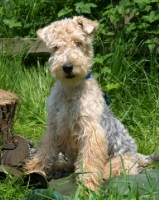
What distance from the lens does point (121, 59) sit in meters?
6.70

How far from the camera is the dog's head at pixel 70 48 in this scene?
175 inches

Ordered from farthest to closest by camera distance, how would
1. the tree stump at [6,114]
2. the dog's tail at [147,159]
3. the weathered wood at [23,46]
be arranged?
the weathered wood at [23,46], the tree stump at [6,114], the dog's tail at [147,159]

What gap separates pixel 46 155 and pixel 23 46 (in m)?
2.79

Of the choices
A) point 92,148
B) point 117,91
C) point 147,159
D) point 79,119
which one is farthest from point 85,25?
point 117,91

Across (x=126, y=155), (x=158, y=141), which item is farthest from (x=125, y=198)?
(x=158, y=141)

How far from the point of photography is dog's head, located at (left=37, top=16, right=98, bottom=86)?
4445 mm

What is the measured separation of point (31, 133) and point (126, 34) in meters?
1.95

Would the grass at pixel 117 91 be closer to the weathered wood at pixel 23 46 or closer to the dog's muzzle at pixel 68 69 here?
the weathered wood at pixel 23 46

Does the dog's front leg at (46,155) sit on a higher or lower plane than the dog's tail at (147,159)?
higher

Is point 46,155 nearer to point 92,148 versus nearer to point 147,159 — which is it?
point 92,148

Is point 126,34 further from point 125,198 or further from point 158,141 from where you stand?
point 125,198

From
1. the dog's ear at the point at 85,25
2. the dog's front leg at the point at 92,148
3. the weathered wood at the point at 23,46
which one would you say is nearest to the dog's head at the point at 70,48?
the dog's ear at the point at 85,25

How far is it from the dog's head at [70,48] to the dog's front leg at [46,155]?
1.87ft

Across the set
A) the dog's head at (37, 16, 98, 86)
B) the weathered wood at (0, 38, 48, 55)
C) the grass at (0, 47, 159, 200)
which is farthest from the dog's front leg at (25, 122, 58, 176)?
the weathered wood at (0, 38, 48, 55)
